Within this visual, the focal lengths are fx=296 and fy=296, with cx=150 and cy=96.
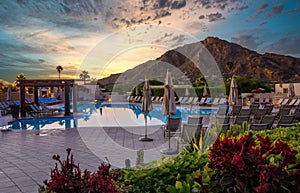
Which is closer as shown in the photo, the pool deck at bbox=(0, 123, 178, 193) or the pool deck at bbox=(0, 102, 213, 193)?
the pool deck at bbox=(0, 123, 178, 193)

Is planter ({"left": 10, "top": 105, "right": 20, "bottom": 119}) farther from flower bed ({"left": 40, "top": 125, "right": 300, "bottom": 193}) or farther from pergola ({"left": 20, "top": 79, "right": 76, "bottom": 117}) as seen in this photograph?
flower bed ({"left": 40, "top": 125, "right": 300, "bottom": 193})

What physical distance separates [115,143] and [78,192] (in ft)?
20.3

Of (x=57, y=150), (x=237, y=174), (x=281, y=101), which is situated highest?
(x=237, y=174)

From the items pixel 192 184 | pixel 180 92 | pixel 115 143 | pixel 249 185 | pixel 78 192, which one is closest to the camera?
pixel 249 185

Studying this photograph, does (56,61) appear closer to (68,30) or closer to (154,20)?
(68,30)

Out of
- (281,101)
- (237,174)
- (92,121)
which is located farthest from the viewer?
(281,101)

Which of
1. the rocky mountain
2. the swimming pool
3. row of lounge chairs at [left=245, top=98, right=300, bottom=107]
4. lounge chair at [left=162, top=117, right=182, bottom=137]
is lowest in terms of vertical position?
the swimming pool

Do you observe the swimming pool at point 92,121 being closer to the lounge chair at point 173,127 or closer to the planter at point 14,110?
the planter at point 14,110

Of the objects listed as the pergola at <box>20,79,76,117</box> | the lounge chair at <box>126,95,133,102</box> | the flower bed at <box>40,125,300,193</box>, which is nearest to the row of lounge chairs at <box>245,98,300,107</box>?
the lounge chair at <box>126,95,133,102</box>

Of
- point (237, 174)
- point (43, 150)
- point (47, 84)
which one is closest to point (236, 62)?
point (47, 84)

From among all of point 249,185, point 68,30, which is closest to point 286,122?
point 249,185

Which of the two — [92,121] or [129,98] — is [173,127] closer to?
[92,121]

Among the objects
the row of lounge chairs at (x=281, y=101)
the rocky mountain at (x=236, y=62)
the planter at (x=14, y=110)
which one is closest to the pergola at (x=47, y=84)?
the planter at (x=14, y=110)

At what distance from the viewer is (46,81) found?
16.5m
